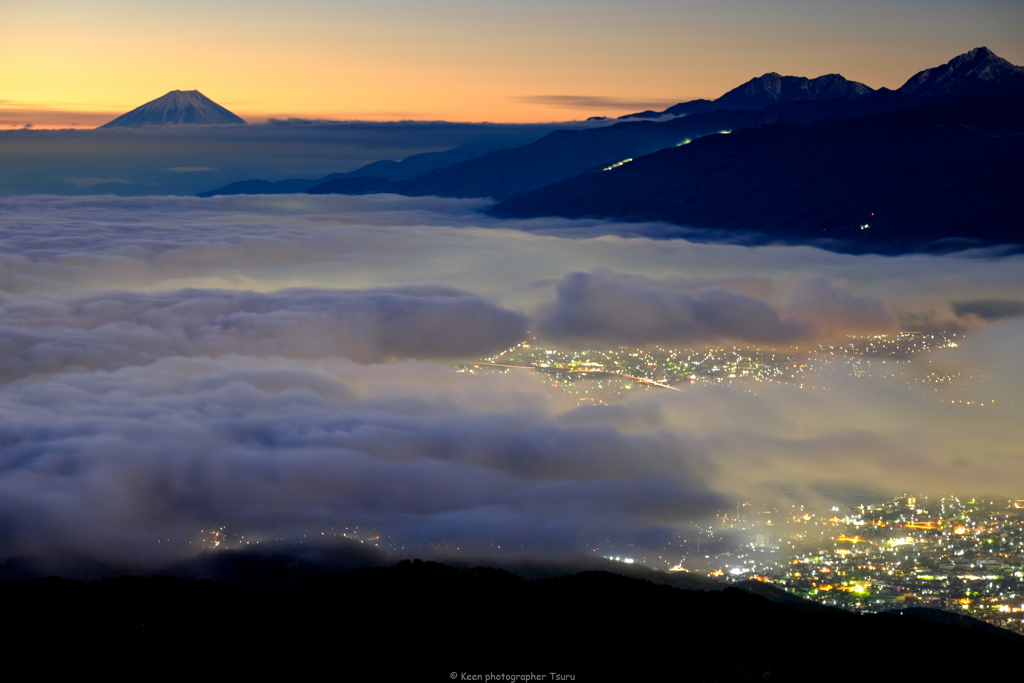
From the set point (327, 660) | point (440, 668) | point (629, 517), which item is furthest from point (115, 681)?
point (629, 517)

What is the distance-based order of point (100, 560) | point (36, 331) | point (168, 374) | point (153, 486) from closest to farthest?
1. point (100, 560)
2. point (153, 486)
3. point (168, 374)
4. point (36, 331)

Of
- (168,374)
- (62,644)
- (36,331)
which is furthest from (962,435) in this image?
(36,331)

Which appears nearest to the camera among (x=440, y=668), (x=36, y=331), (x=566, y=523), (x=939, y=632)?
(x=440, y=668)

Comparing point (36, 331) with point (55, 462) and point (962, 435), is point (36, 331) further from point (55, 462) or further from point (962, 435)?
point (962, 435)

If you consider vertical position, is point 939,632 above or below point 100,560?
above

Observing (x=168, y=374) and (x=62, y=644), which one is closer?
(x=62, y=644)

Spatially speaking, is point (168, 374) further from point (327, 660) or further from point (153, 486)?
Result: point (327, 660)
